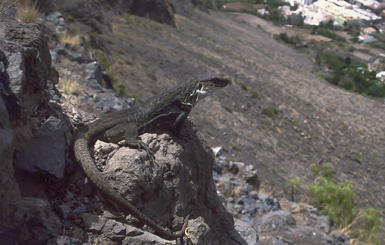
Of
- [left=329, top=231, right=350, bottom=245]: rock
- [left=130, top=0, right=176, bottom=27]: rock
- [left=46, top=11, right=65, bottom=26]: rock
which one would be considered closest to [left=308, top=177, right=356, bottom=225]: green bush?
[left=329, top=231, right=350, bottom=245]: rock

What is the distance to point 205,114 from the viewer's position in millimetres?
14906

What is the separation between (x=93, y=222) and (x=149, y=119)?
151cm

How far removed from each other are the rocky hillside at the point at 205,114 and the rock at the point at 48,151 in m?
0.01

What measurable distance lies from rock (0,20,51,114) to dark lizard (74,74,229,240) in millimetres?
618

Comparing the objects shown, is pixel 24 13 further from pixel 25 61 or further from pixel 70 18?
pixel 25 61

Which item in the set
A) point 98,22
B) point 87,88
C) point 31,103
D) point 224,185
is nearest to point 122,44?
point 98,22

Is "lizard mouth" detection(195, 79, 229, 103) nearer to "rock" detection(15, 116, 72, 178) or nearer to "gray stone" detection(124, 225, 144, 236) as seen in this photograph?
"rock" detection(15, 116, 72, 178)

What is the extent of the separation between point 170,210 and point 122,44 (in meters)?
16.1

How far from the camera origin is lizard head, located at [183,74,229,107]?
166 inches

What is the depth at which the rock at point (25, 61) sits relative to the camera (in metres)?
2.88

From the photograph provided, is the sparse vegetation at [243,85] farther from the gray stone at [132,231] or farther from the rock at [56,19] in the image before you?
the gray stone at [132,231]

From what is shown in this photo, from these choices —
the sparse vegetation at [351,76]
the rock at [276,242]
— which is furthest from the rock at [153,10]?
the rock at [276,242]

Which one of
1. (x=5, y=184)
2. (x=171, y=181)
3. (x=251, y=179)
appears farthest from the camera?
(x=251, y=179)

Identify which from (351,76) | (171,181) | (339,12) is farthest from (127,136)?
(339,12)
